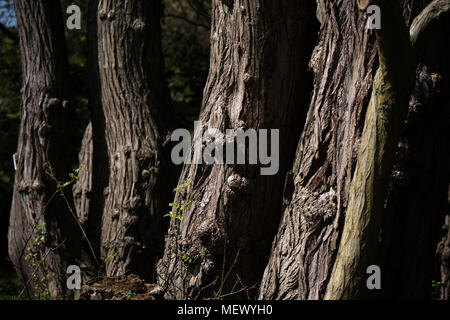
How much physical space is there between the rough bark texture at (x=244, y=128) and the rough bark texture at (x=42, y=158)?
1439mm

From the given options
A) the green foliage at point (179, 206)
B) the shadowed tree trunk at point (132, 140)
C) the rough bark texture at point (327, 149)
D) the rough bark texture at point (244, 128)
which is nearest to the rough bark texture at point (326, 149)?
the rough bark texture at point (327, 149)

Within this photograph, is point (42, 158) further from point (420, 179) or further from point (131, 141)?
point (420, 179)

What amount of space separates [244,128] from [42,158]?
2151mm

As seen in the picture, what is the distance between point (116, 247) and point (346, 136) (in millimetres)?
2384

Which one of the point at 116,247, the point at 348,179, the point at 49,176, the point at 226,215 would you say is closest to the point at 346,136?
the point at 348,179

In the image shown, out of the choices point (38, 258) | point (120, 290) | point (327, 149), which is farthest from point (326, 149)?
point (38, 258)

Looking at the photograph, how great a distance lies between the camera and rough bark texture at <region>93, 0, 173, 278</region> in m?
4.55

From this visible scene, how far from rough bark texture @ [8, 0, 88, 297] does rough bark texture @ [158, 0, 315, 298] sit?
4.72 ft

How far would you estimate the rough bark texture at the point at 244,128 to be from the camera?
351cm

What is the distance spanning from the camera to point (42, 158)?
4.69m

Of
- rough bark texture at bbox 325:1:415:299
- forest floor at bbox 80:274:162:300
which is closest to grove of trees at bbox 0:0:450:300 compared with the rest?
rough bark texture at bbox 325:1:415:299

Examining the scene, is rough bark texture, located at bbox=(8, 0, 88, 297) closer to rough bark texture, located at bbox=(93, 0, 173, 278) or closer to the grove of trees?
the grove of trees
